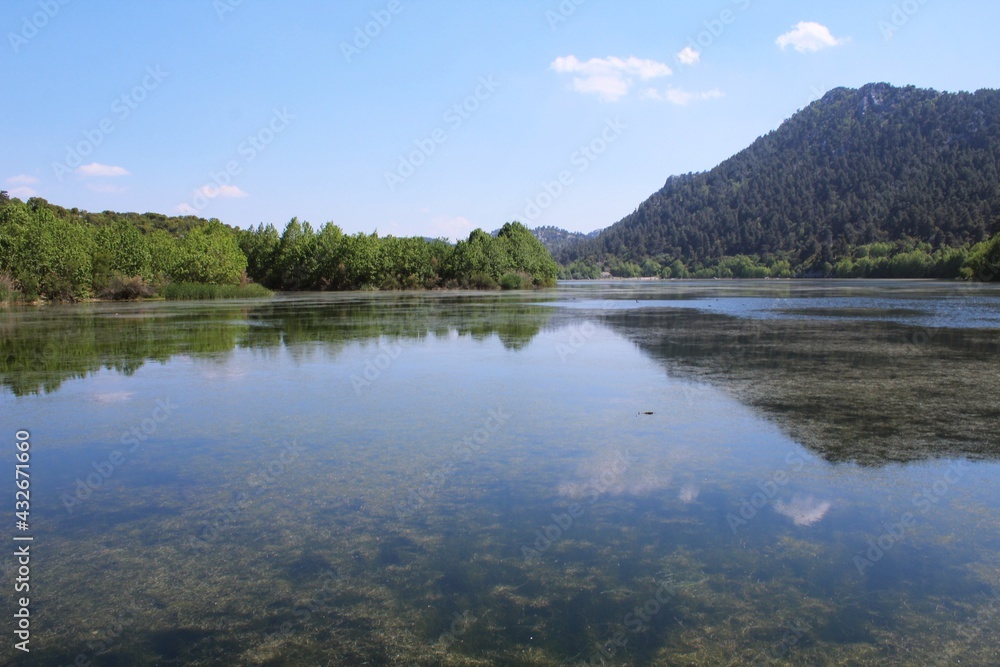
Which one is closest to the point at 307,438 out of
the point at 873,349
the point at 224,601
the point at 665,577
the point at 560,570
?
the point at 224,601

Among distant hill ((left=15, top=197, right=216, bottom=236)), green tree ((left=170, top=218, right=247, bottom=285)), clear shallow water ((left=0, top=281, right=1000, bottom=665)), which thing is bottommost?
clear shallow water ((left=0, top=281, right=1000, bottom=665))

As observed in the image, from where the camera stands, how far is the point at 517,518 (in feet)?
18.9

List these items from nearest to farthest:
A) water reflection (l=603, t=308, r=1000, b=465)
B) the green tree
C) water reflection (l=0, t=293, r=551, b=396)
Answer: water reflection (l=603, t=308, r=1000, b=465) < water reflection (l=0, t=293, r=551, b=396) < the green tree

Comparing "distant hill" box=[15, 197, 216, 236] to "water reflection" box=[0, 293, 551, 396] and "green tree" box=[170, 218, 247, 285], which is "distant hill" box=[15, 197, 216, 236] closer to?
"green tree" box=[170, 218, 247, 285]

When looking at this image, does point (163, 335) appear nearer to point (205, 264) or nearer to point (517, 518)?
point (517, 518)

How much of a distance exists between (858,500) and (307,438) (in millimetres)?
6214

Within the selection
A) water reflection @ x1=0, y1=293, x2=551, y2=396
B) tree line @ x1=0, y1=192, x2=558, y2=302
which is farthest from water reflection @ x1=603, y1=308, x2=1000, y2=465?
tree line @ x1=0, y1=192, x2=558, y2=302

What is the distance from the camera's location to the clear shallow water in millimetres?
3988

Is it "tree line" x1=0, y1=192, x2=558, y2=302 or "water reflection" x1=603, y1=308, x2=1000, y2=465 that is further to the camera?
"tree line" x1=0, y1=192, x2=558, y2=302

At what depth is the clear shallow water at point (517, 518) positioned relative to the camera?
3.99m

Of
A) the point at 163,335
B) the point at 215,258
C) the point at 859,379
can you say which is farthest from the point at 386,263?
the point at 859,379

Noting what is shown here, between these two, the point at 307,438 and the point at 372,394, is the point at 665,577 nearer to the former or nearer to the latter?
→ the point at 307,438

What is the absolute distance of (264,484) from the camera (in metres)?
6.80

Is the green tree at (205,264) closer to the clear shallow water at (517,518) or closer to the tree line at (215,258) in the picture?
the tree line at (215,258)
